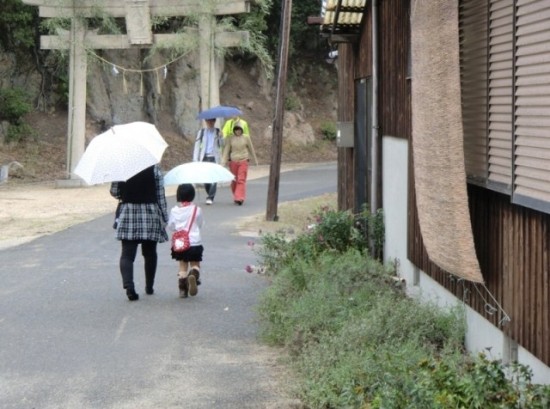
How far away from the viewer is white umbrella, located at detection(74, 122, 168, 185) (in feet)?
33.2

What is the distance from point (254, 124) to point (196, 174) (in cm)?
2607

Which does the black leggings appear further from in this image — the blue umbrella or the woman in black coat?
the blue umbrella

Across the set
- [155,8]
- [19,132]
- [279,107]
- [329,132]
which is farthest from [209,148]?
[329,132]

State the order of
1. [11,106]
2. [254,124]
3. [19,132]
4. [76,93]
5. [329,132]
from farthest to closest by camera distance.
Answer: [329,132] → [254,124] → [19,132] → [11,106] → [76,93]

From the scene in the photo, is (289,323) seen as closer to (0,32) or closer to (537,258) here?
(537,258)

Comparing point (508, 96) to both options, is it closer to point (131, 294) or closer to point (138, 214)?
point (138, 214)

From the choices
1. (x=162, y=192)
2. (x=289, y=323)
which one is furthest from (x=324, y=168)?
(x=289, y=323)

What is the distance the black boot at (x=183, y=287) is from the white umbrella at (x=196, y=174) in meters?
1.02

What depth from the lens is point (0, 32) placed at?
33281 mm

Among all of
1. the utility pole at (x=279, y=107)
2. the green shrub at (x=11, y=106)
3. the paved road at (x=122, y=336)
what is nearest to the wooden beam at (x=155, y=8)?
the green shrub at (x=11, y=106)

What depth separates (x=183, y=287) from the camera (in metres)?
10.8

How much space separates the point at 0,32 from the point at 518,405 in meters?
30.7

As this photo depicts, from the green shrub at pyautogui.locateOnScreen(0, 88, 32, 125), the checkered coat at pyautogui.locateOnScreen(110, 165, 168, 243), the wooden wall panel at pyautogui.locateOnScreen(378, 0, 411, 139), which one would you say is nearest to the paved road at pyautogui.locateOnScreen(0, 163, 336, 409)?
the checkered coat at pyautogui.locateOnScreen(110, 165, 168, 243)

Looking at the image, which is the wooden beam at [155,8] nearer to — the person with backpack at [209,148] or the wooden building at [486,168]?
the person with backpack at [209,148]
